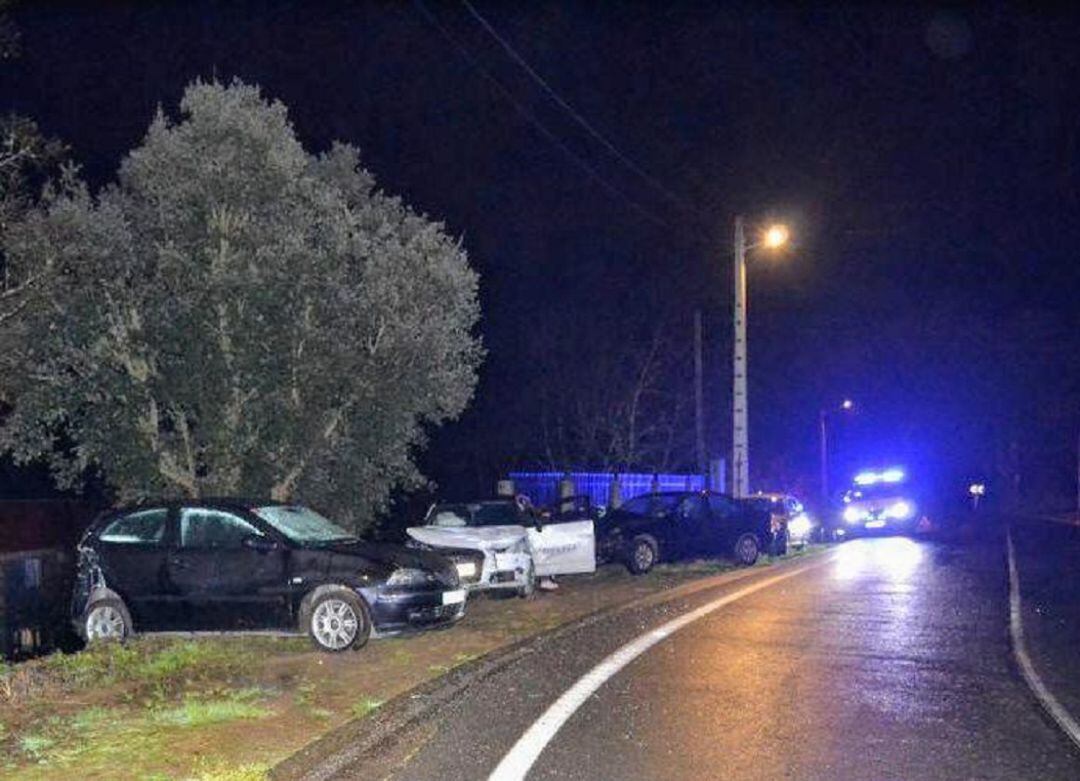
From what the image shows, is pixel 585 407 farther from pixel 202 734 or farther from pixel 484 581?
pixel 202 734

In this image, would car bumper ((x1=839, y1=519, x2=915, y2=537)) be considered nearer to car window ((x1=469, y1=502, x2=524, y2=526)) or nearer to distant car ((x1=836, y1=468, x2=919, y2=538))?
distant car ((x1=836, y1=468, x2=919, y2=538))

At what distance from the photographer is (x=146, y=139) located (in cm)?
1443

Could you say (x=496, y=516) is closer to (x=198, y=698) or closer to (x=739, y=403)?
(x=739, y=403)

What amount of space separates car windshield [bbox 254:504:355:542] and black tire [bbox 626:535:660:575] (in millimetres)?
7960

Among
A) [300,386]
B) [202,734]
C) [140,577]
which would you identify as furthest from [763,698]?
[300,386]

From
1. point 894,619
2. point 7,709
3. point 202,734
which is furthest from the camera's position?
point 894,619

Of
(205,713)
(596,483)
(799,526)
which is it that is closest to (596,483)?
(596,483)

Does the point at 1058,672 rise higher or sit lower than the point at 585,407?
lower

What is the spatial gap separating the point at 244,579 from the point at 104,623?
1.52 metres

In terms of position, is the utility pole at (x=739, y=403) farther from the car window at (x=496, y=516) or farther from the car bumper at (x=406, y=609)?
the car bumper at (x=406, y=609)

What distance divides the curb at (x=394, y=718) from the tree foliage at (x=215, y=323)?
4631 mm

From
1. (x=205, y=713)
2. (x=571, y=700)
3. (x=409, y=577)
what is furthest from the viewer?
(x=409, y=577)

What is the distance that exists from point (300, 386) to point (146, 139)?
3724mm

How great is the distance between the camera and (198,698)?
27.2 feet
